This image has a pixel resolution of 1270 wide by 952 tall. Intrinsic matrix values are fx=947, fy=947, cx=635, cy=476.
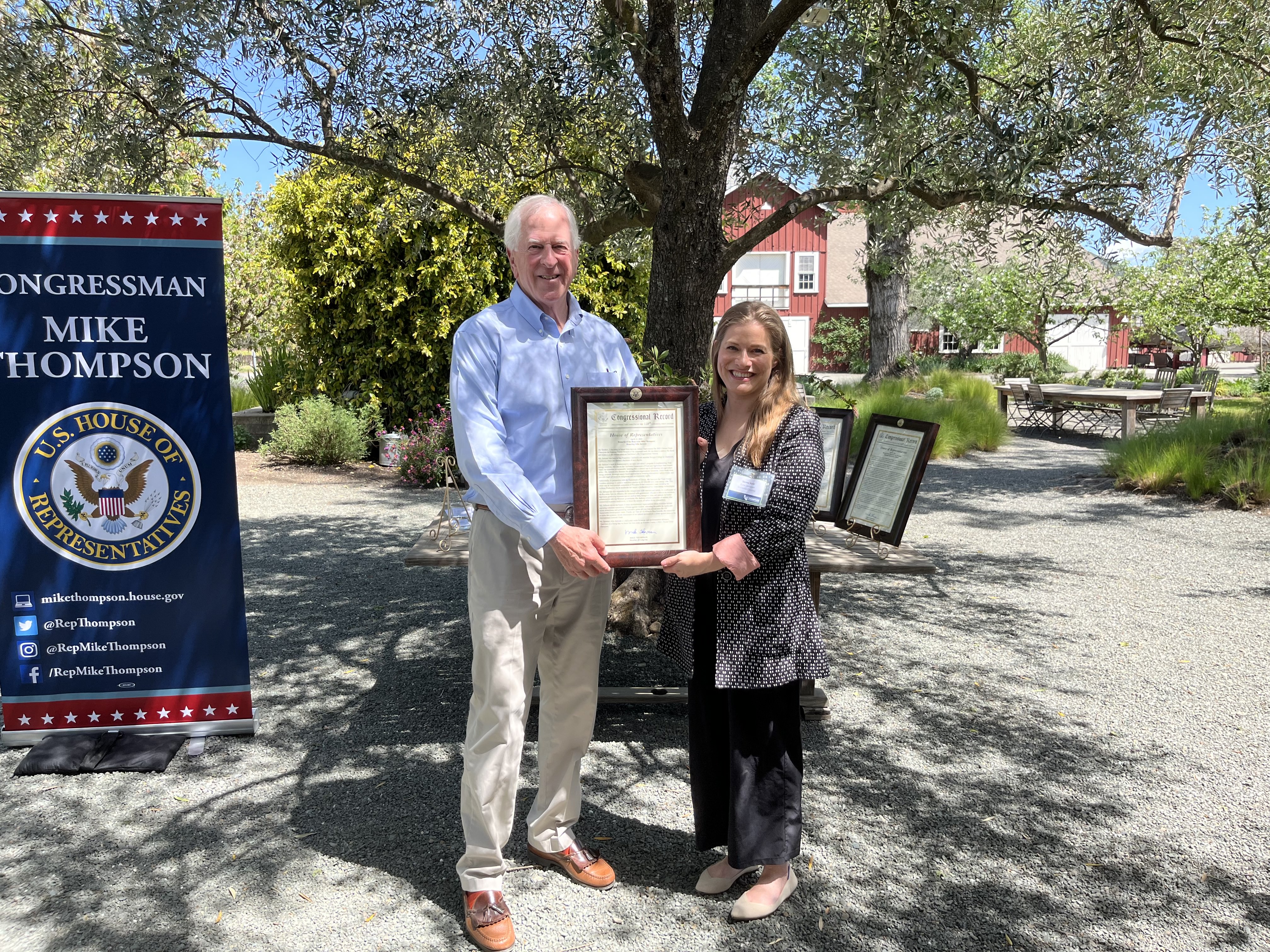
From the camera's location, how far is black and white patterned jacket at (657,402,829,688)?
9.06 ft

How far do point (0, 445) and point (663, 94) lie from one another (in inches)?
140

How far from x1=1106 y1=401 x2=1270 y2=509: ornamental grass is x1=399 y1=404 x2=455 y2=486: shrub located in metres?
8.25

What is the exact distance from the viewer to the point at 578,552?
2652 millimetres

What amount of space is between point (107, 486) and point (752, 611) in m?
2.93

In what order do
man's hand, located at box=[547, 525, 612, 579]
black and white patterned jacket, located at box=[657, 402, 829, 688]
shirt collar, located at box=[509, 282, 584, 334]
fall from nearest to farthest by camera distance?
man's hand, located at box=[547, 525, 612, 579] < black and white patterned jacket, located at box=[657, 402, 829, 688] < shirt collar, located at box=[509, 282, 584, 334]

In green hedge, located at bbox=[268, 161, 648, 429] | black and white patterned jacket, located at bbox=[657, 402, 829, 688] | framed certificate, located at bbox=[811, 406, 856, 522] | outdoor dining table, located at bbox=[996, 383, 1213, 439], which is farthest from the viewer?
outdoor dining table, located at bbox=[996, 383, 1213, 439]

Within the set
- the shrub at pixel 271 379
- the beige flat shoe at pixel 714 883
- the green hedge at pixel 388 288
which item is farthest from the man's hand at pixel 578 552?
the shrub at pixel 271 379

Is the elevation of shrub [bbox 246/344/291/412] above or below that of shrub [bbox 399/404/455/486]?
above

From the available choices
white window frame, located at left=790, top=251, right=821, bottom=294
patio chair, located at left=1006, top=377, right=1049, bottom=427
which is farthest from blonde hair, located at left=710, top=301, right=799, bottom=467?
white window frame, located at left=790, top=251, right=821, bottom=294

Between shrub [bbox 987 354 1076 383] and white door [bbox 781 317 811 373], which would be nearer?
shrub [bbox 987 354 1076 383]

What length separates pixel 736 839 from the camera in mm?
2955

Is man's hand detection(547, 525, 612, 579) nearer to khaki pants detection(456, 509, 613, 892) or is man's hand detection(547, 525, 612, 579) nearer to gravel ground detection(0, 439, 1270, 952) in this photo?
khaki pants detection(456, 509, 613, 892)

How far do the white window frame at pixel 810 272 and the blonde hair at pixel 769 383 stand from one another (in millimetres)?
40391

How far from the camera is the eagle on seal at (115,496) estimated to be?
13.4ft
